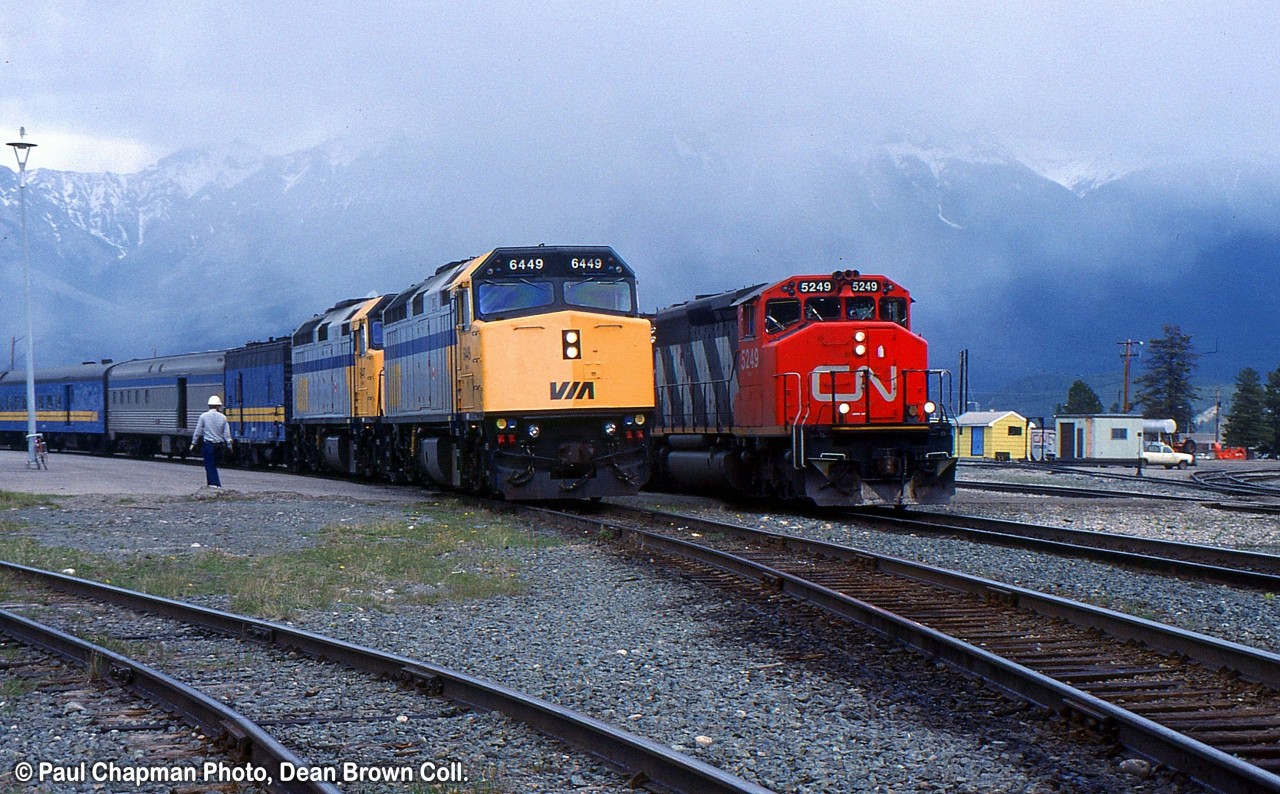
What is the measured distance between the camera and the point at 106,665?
7328 millimetres

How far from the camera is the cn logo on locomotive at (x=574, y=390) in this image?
720 inches

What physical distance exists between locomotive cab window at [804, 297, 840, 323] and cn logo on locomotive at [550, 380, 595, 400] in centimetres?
342

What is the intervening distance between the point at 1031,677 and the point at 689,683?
188 cm

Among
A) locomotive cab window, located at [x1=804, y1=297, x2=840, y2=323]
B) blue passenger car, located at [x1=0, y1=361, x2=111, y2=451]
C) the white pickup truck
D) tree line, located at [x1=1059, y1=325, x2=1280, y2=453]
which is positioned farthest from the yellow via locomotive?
tree line, located at [x1=1059, y1=325, x2=1280, y2=453]

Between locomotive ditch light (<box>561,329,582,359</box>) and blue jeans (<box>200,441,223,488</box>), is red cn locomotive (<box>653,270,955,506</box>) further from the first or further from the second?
blue jeans (<box>200,441,223,488</box>)

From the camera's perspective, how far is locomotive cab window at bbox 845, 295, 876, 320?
19.0 metres

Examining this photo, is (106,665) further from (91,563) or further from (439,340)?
(439,340)

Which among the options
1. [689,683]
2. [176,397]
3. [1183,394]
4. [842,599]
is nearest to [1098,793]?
[689,683]

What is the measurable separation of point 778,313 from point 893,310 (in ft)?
5.76

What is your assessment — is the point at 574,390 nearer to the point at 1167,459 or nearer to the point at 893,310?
the point at 893,310

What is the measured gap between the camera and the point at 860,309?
19047 millimetres

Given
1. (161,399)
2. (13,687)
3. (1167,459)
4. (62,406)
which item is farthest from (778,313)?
(1167,459)

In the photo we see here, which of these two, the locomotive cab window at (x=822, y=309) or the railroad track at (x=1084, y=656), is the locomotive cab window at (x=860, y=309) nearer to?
the locomotive cab window at (x=822, y=309)

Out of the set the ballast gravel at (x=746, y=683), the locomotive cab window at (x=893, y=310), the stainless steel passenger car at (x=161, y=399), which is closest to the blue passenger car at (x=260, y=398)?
the stainless steel passenger car at (x=161, y=399)
